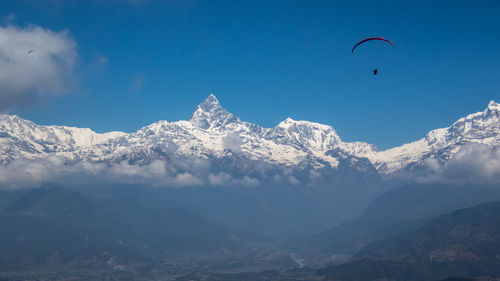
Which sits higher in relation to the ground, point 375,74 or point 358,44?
point 358,44
